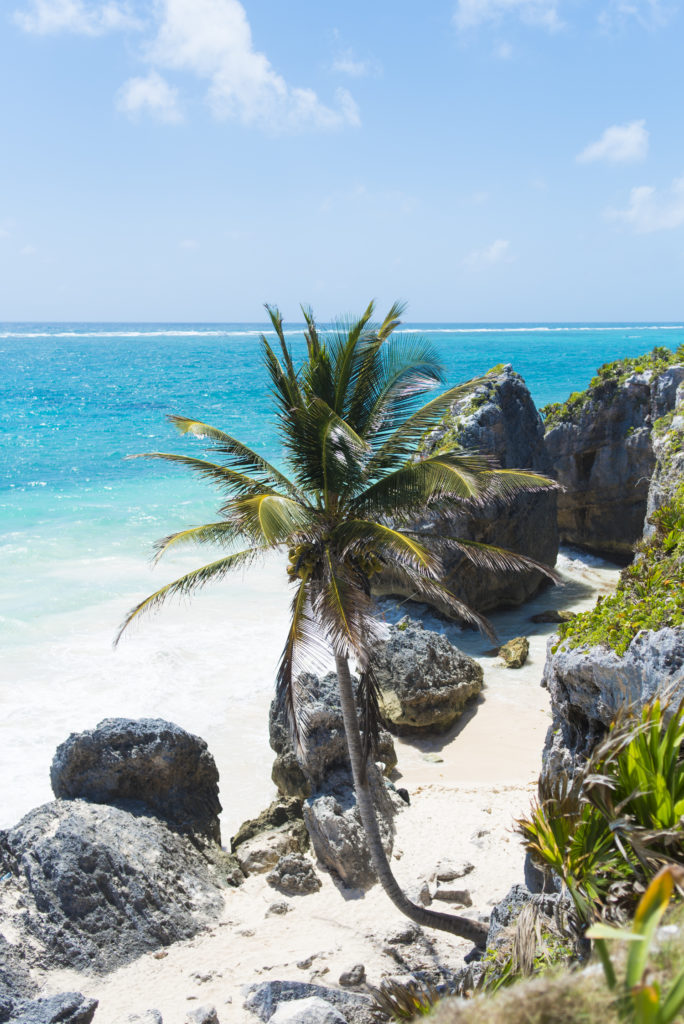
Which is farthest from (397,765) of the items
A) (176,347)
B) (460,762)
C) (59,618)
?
(176,347)

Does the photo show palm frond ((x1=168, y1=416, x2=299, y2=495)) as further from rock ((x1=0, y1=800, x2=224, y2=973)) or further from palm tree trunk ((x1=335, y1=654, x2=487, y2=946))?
rock ((x1=0, y1=800, x2=224, y2=973))

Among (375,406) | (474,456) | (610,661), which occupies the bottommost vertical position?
(610,661)

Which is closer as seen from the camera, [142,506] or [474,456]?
[474,456]

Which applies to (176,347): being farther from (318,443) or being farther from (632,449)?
(318,443)

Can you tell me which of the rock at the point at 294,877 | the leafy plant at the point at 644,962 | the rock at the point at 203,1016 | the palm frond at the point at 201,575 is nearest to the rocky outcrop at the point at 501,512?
the rock at the point at 294,877

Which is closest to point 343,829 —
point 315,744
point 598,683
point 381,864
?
point 315,744

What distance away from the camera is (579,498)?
82.6 ft

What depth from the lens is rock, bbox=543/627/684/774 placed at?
7.04m

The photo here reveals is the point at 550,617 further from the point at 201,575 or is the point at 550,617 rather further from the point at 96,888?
the point at 96,888

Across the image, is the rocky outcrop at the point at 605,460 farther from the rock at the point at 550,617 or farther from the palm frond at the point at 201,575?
the palm frond at the point at 201,575

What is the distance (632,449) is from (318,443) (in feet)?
58.1

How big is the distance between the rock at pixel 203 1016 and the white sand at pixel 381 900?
165 millimetres

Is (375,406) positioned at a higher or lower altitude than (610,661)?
higher

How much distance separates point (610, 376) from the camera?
24.4 m
